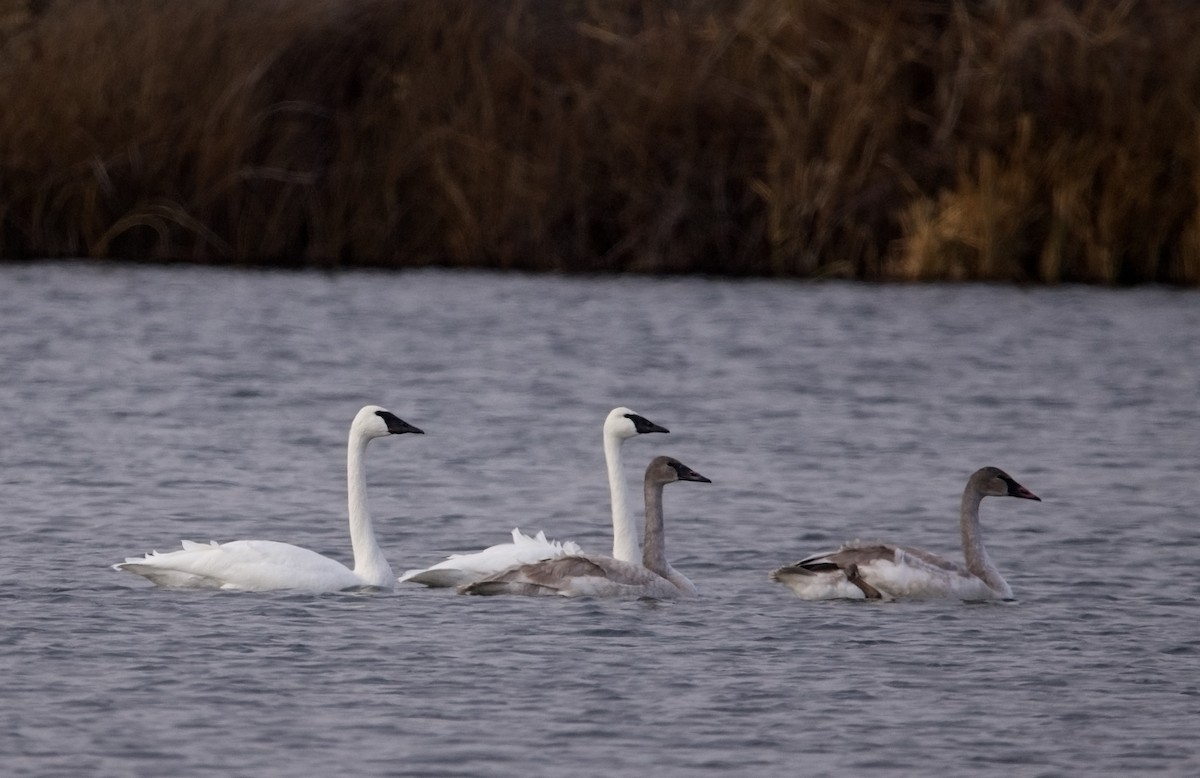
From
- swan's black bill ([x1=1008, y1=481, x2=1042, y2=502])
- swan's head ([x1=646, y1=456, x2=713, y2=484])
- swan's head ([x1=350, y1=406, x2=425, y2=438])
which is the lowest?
swan's black bill ([x1=1008, y1=481, x2=1042, y2=502])

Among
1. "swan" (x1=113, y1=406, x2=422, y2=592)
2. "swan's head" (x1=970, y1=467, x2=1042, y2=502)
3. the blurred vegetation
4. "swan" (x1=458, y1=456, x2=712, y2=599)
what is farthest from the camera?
Answer: the blurred vegetation

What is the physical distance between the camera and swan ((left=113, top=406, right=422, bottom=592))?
9.77 meters

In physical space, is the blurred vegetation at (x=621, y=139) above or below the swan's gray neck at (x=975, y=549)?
above

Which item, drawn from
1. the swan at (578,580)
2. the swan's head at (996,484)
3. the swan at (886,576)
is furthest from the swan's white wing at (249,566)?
the swan's head at (996,484)

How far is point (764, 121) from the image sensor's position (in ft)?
76.1

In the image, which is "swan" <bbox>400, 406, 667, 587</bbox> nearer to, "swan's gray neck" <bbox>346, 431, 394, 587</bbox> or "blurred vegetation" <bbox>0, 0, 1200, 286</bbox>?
"swan's gray neck" <bbox>346, 431, 394, 587</bbox>

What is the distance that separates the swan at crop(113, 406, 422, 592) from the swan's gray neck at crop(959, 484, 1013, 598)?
254 centimetres

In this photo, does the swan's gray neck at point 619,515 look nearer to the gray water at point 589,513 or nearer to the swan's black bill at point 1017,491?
the gray water at point 589,513

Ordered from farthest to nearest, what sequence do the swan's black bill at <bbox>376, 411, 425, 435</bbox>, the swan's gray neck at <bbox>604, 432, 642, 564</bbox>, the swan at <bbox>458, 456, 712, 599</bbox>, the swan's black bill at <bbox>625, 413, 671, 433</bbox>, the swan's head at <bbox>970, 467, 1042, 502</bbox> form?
the swan's head at <bbox>970, 467, 1042, 502</bbox> → the swan's black bill at <bbox>625, 413, 671, 433</bbox> → the swan's black bill at <bbox>376, 411, 425, 435</bbox> → the swan's gray neck at <bbox>604, 432, 642, 564</bbox> → the swan at <bbox>458, 456, 712, 599</bbox>

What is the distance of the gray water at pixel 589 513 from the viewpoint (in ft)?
25.0

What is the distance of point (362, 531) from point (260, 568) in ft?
1.88

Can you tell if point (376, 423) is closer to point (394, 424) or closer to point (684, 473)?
point (394, 424)

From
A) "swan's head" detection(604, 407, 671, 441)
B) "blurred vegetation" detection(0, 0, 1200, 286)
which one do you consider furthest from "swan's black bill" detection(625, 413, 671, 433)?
"blurred vegetation" detection(0, 0, 1200, 286)

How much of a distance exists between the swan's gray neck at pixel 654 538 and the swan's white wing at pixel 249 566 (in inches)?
54.1
